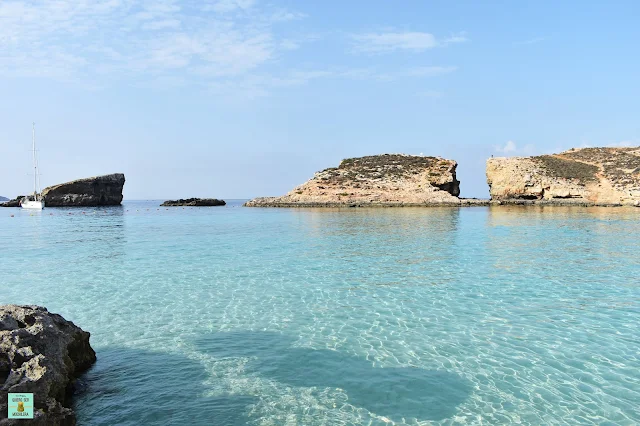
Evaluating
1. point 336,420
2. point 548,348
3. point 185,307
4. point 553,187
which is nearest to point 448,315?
point 548,348

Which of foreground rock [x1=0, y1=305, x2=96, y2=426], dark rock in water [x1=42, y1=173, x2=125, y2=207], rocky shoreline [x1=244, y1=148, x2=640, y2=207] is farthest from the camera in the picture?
dark rock in water [x1=42, y1=173, x2=125, y2=207]

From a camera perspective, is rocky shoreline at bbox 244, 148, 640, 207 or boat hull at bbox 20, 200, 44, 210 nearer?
rocky shoreline at bbox 244, 148, 640, 207

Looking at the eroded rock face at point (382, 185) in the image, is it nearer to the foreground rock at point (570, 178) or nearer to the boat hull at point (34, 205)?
the foreground rock at point (570, 178)

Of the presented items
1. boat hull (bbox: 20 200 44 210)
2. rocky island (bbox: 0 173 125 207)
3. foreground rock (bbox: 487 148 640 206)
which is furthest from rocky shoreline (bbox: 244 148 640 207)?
boat hull (bbox: 20 200 44 210)

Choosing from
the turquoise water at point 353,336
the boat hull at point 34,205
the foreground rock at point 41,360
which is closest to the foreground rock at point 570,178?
the turquoise water at point 353,336

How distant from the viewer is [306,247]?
23.2 metres

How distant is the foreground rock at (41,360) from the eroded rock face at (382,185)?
69.3 m

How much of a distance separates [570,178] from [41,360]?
89970 millimetres

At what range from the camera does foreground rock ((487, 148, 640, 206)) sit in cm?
7328

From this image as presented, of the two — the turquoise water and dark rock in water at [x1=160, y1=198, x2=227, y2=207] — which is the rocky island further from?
the turquoise water

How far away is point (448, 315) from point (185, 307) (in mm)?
6922

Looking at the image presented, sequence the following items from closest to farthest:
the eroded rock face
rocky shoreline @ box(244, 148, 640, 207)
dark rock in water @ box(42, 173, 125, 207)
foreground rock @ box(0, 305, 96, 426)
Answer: foreground rock @ box(0, 305, 96, 426)
rocky shoreline @ box(244, 148, 640, 207)
the eroded rock face
dark rock in water @ box(42, 173, 125, 207)

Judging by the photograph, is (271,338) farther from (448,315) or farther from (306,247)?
(306,247)

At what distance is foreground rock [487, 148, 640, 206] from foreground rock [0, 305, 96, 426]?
80.2 meters
